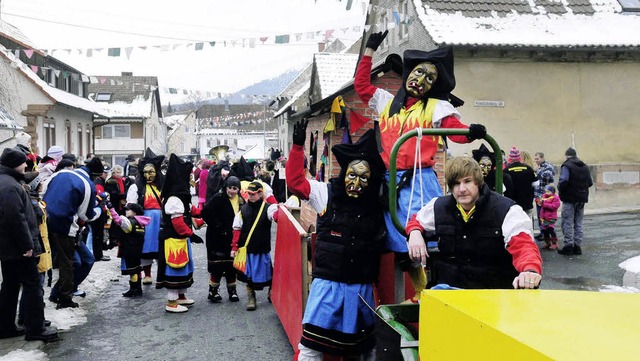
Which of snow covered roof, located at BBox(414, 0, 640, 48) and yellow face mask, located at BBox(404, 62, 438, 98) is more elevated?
snow covered roof, located at BBox(414, 0, 640, 48)

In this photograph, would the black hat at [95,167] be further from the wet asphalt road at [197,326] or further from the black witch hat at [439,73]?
the black witch hat at [439,73]

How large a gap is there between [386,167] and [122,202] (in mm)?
8592

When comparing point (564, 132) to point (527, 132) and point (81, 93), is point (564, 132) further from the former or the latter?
point (81, 93)

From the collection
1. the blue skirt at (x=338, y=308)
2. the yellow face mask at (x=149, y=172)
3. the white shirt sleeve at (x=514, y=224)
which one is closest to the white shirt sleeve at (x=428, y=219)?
the white shirt sleeve at (x=514, y=224)

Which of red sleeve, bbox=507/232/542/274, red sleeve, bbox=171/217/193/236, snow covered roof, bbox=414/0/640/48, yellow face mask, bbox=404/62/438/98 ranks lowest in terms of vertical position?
red sleeve, bbox=171/217/193/236

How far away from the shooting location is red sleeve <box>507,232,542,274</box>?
9.80ft

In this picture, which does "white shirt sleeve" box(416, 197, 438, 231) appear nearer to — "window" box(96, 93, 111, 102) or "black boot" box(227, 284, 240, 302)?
"black boot" box(227, 284, 240, 302)

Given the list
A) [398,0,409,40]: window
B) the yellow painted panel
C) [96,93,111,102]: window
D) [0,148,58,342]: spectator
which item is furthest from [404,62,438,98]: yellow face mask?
[96,93,111,102]: window

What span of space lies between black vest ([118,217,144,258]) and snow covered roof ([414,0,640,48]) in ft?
27.9

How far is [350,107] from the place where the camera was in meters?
6.84

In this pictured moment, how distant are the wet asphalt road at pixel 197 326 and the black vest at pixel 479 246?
9.49 feet

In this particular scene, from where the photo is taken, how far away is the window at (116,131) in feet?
159

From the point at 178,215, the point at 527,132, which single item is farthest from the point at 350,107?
the point at 527,132

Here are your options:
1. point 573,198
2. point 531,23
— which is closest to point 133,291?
point 573,198
